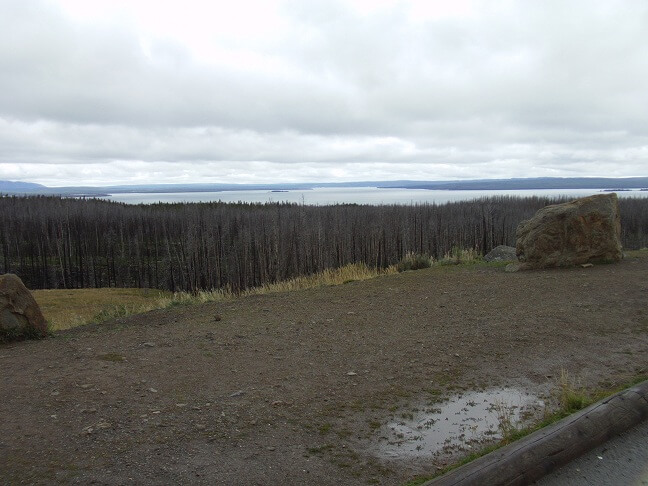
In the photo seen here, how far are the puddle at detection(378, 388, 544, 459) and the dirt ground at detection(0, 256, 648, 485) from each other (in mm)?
163

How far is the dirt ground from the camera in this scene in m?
4.03

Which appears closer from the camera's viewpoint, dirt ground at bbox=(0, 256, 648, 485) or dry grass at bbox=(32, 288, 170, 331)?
dirt ground at bbox=(0, 256, 648, 485)

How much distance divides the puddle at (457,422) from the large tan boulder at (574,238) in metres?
8.90

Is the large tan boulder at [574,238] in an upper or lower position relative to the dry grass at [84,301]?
upper

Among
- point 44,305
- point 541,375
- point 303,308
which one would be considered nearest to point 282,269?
point 44,305

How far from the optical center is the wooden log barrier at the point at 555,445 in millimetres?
3518

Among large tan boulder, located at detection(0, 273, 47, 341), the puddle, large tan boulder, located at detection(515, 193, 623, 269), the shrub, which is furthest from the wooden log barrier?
the shrub

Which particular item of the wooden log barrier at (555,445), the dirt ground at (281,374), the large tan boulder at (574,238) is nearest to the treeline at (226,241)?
the large tan boulder at (574,238)

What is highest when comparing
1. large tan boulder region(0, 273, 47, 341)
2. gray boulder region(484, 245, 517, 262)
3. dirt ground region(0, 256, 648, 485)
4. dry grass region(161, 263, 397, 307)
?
large tan boulder region(0, 273, 47, 341)

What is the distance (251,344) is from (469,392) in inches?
124

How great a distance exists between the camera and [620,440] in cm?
440

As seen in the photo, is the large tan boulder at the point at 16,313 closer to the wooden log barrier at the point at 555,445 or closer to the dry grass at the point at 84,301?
the wooden log barrier at the point at 555,445

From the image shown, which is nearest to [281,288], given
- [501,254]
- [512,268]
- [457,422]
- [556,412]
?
A: [512,268]

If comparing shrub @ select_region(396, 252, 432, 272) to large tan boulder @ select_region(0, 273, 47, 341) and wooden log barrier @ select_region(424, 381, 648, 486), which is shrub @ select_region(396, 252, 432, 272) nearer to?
large tan boulder @ select_region(0, 273, 47, 341)
